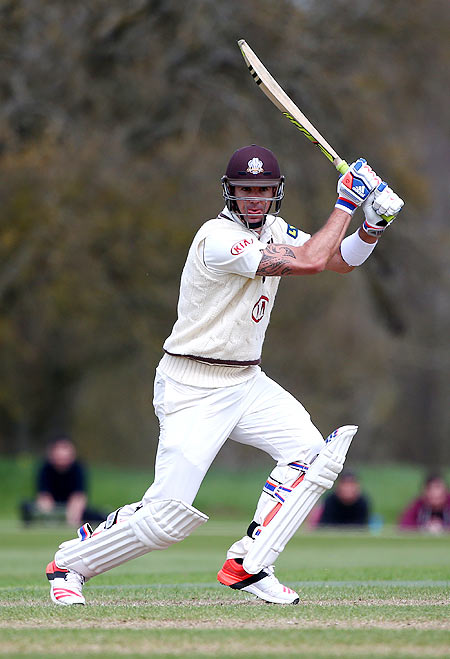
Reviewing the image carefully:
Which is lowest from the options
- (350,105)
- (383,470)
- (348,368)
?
(383,470)

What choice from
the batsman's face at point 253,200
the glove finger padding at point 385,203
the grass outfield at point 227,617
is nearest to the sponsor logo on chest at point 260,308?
the batsman's face at point 253,200

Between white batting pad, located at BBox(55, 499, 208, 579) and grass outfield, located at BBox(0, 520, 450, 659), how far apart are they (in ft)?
0.67

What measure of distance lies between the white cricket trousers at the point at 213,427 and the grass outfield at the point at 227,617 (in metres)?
0.58

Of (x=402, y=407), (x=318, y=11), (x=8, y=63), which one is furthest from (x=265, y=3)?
(x=402, y=407)

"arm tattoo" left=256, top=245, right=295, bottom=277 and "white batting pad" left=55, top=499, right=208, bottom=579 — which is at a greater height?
"arm tattoo" left=256, top=245, right=295, bottom=277

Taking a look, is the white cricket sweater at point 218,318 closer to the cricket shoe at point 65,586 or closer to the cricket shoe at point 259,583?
the cricket shoe at point 259,583

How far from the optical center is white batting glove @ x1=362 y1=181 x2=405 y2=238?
5.87 meters

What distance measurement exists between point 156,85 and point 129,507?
42.5 feet

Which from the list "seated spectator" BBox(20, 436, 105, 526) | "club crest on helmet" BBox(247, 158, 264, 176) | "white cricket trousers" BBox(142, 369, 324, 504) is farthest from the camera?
"seated spectator" BBox(20, 436, 105, 526)

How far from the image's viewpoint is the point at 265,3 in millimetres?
16516

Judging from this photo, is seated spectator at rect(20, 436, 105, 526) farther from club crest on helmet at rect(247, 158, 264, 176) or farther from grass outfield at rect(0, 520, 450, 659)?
club crest on helmet at rect(247, 158, 264, 176)

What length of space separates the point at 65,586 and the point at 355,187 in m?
2.29

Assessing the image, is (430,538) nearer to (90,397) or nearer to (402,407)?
(90,397)

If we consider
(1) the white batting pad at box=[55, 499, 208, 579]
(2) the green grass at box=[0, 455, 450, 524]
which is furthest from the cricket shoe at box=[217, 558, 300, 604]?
(2) the green grass at box=[0, 455, 450, 524]
